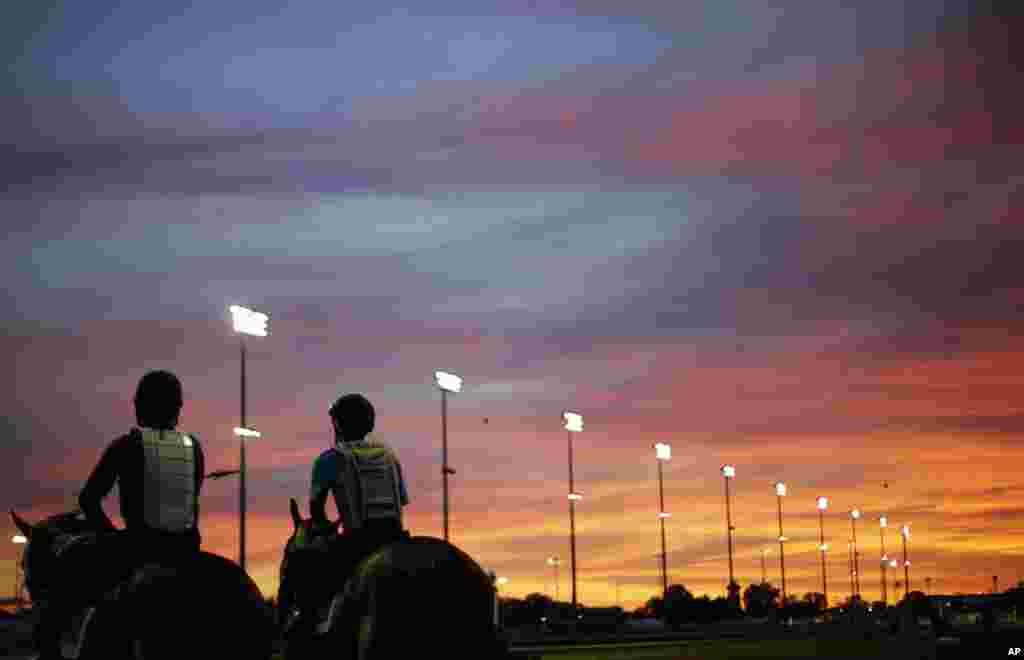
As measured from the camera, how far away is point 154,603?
36.8 ft

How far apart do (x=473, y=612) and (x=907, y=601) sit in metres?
36.9

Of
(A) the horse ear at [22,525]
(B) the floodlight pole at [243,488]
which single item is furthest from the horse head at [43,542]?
(B) the floodlight pole at [243,488]

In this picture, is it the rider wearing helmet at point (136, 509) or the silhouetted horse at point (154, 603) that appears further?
the rider wearing helmet at point (136, 509)

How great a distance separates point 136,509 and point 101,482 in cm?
32

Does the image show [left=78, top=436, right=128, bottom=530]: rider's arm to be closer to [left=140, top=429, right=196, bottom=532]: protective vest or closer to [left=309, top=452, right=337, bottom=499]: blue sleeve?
[left=140, top=429, right=196, bottom=532]: protective vest

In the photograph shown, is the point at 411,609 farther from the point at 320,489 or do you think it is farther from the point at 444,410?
the point at 444,410

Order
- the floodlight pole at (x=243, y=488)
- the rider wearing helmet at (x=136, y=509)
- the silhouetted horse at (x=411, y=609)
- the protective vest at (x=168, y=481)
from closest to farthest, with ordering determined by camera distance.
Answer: the silhouetted horse at (x=411, y=609) < the rider wearing helmet at (x=136, y=509) < the protective vest at (x=168, y=481) < the floodlight pole at (x=243, y=488)

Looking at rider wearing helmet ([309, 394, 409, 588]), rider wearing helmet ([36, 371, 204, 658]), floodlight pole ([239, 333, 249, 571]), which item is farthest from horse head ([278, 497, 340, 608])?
floodlight pole ([239, 333, 249, 571])

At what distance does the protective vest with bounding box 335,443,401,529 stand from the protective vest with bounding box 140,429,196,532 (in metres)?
1.15

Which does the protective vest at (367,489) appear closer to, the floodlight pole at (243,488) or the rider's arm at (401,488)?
the rider's arm at (401,488)

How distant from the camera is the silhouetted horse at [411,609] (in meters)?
11.6

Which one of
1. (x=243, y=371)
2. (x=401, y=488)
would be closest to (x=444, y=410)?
(x=243, y=371)

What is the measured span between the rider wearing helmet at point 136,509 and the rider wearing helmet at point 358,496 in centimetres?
100

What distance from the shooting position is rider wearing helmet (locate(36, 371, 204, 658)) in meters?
11.8
